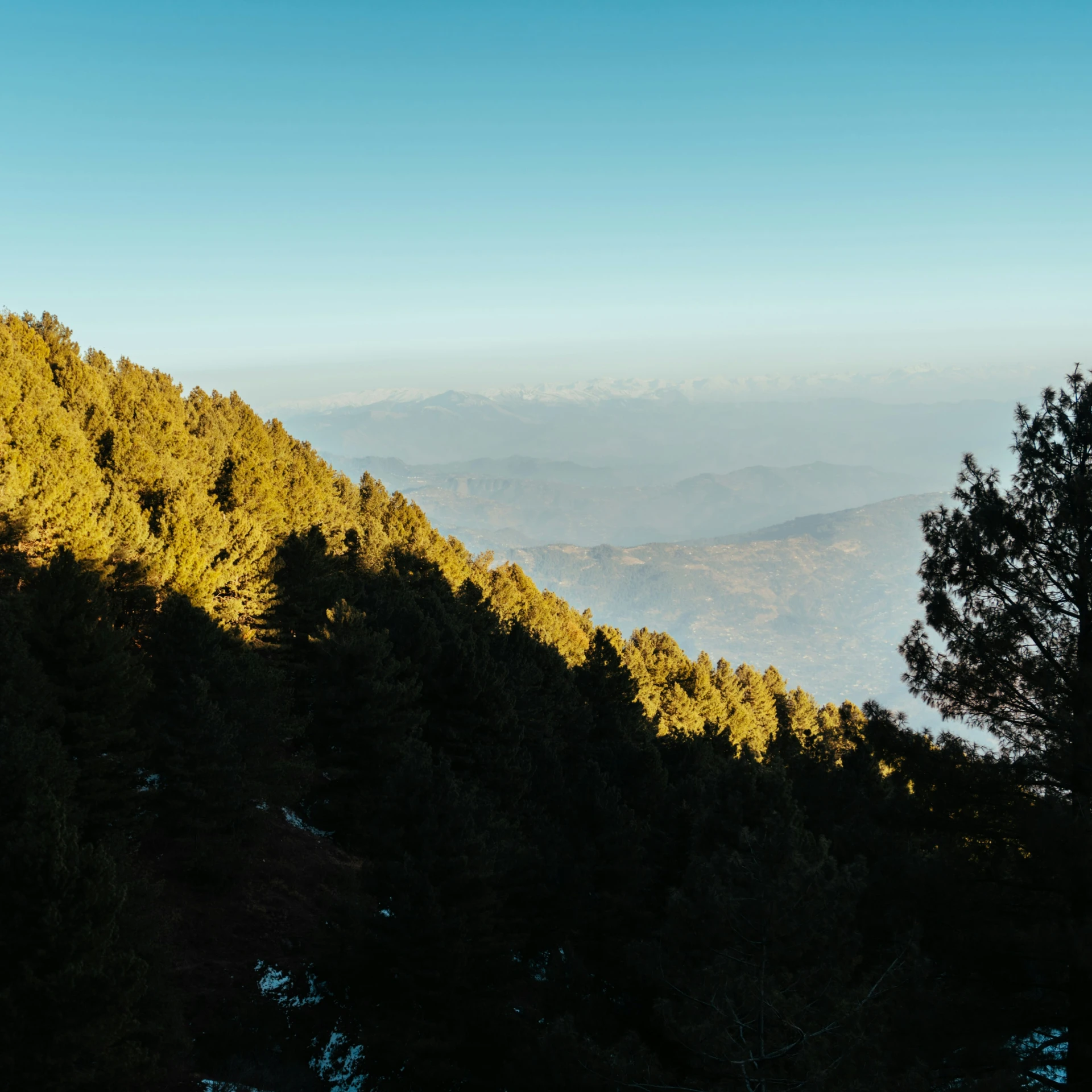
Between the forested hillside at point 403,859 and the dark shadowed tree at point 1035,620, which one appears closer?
the dark shadowed tree at point 1035,620

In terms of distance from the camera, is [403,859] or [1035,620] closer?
[1035,620]

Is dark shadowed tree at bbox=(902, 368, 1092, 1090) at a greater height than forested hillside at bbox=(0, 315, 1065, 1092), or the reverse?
dark shadowed tree at bbox=(902, 368, 1092, 1090)

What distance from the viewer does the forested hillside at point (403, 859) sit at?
10.4 meters

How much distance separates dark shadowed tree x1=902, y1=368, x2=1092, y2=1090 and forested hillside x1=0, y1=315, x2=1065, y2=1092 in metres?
0.56

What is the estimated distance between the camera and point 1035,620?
36.7ft

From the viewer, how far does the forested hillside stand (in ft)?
34.0

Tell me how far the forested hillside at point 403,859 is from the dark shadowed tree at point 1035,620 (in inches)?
22.1

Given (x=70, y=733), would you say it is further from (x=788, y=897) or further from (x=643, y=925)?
(x=788, y=897)

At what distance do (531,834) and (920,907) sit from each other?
13.9 m

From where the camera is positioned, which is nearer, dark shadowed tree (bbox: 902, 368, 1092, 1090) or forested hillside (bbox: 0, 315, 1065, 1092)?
dark shadowed tree (bbox: 902, 368, 1092, 1090)

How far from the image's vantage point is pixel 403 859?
16.1 metres

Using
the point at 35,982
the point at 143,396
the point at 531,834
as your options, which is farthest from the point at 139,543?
the point at 143,396

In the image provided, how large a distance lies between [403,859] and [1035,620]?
13163mm

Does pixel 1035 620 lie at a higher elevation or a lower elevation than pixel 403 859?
higher
